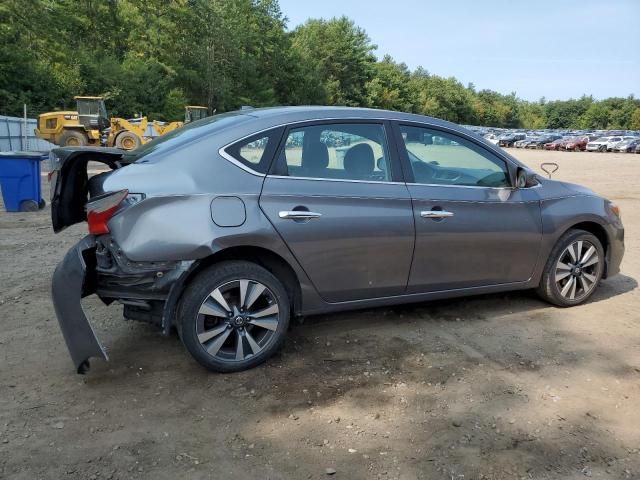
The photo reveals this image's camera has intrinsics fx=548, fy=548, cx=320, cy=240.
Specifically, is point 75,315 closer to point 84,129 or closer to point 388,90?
point 84,129

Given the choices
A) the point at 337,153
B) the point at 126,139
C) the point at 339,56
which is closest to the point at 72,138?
the point at 126,139

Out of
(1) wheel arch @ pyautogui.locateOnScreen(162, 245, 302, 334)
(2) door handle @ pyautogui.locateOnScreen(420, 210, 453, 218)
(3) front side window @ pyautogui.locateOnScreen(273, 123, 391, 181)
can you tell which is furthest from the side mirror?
(1) wheel arch @ pyautogui.locateOnScreen(162, 245, 302, 334)

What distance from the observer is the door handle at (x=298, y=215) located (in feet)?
11.6

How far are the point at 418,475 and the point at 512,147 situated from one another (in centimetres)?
6366

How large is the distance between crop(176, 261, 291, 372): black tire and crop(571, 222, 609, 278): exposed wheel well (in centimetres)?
282

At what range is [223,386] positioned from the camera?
3408 mm

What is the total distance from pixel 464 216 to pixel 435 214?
0.27 metres

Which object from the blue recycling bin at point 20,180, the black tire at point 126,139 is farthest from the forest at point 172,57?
the blue recycling bin at point 20,180

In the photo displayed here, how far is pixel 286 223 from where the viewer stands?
354 centimetres

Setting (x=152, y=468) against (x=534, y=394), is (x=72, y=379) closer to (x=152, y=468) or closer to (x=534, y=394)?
(x=152, y=468)

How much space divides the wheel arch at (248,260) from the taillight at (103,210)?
57cm

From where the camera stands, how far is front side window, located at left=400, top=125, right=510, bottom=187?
162 inches

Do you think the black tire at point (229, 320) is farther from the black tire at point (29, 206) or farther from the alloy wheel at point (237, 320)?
the black tire at point (29, 206)

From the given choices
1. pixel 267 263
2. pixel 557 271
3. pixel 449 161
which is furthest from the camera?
pixel 557 271
